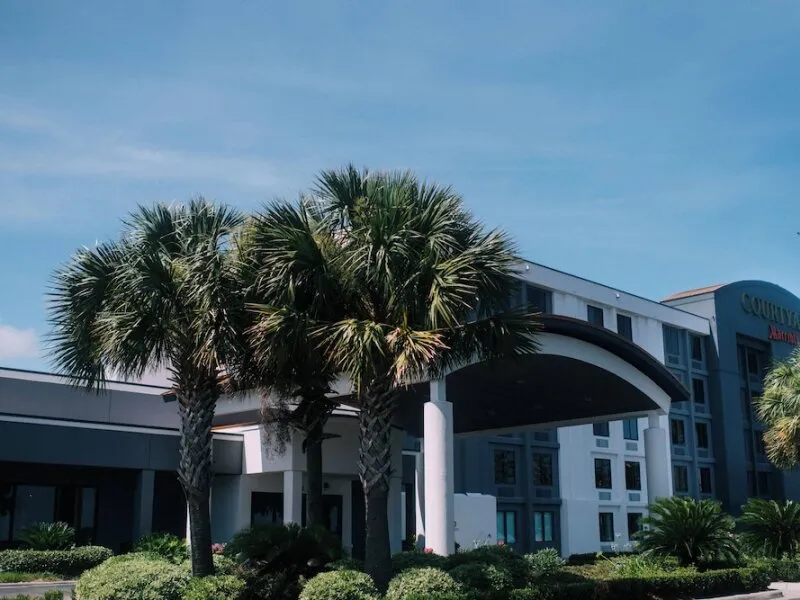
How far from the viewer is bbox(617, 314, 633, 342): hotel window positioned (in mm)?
53406

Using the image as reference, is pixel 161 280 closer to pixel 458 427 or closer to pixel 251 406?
pixel 251 406

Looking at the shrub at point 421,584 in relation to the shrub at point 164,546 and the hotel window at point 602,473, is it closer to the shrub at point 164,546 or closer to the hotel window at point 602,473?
the shrub at point 164,546

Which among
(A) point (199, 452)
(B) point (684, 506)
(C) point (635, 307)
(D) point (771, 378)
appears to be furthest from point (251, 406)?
(C) point (635, 307)

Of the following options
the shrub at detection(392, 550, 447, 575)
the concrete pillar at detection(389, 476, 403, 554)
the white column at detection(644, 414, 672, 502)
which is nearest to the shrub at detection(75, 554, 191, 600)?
the shrub at detection(392, 550, 447, 575)

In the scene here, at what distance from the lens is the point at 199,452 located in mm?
19234

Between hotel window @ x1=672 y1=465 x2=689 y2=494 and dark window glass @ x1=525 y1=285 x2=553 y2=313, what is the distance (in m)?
14.8

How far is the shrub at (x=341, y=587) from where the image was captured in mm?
16578

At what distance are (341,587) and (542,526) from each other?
33.2m

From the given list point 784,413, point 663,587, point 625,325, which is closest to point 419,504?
point 663,587

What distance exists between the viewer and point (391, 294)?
18.3 m

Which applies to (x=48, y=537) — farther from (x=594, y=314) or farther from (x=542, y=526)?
(x=594, y=314)

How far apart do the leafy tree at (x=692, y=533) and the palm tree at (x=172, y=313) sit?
1334 centimetres

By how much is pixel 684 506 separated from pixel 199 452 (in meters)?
14.0

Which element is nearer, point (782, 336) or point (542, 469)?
point (542, 469)
